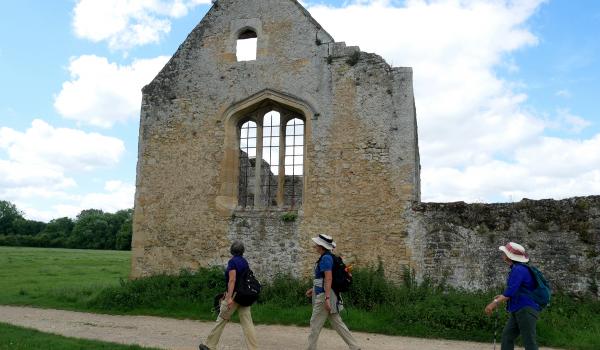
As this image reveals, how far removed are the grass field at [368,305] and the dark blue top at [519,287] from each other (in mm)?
2826

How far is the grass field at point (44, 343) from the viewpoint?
→ 24.5ft

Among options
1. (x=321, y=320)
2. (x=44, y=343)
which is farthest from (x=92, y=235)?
(x=321, y=320)

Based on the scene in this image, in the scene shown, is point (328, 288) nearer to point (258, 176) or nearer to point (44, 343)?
point (44, 343)

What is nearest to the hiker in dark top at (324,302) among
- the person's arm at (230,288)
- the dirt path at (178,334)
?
the dirt path at (178,334)

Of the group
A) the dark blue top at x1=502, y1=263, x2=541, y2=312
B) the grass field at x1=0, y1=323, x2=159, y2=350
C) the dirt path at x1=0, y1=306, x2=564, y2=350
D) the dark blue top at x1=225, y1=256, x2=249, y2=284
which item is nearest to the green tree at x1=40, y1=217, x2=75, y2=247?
the dirt path at x1=0, y1=306, x2=564, y2=350

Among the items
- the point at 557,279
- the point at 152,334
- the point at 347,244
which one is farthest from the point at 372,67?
the point at 152,334

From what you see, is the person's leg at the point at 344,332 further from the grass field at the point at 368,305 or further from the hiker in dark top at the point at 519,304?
the grass field at the point at 368,305

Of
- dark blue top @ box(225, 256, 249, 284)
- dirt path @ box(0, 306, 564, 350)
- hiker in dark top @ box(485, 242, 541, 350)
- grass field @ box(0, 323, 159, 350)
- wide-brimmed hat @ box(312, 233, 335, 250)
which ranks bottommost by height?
dirt path @ box(0, 306, 564, 350)

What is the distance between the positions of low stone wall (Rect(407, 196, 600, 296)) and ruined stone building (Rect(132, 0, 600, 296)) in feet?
0.07

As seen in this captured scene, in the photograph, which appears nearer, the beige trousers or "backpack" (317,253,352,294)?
the beige trousers

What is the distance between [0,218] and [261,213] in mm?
92987

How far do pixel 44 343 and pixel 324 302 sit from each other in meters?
4.34

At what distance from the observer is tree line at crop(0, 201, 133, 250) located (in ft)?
221

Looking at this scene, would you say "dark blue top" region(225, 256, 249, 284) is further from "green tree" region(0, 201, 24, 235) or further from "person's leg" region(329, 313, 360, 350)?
"green tree" region(0, 201, 24, 235)
